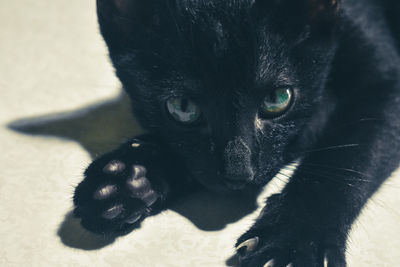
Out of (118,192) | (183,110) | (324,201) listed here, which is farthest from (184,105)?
(324,201)

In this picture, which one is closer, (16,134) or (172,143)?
(172,143)

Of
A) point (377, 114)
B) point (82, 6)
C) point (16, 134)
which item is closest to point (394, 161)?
point (377, 114)

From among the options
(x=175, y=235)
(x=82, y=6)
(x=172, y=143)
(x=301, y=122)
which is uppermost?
(x=301, y=122)

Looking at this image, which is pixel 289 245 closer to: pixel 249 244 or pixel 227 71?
pixel 249 244

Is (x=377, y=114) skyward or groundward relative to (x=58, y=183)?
skyward

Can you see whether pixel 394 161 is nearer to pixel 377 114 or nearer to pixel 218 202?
pixel 377 114

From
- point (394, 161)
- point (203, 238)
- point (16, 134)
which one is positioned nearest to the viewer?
point (203, 238)
